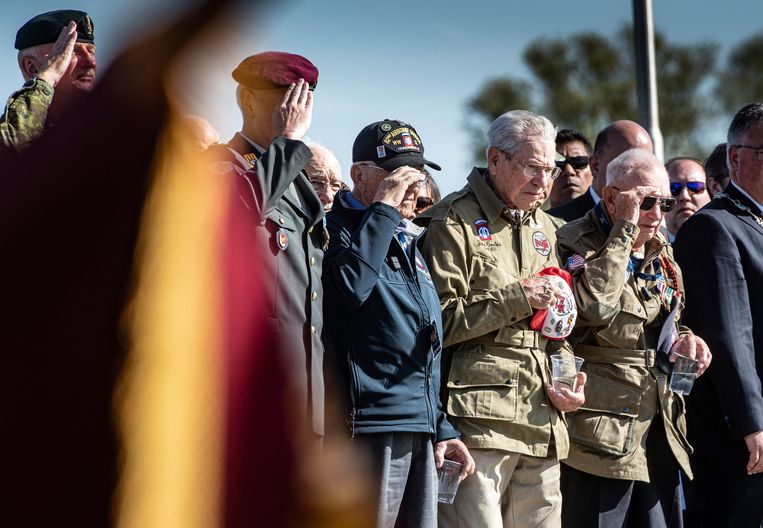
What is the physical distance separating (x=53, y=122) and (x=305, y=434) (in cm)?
39

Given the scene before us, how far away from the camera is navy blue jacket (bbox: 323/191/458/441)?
11.0 feet

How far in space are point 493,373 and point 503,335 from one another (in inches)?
6.1

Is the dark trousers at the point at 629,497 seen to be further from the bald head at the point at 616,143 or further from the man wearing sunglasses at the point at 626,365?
the bald head at the point at 616,143

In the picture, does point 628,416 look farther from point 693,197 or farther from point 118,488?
point 118,488

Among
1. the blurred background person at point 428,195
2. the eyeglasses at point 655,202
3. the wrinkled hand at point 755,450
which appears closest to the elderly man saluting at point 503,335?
the eyeglasses at point 655,202

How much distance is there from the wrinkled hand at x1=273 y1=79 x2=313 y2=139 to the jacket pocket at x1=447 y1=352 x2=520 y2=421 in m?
1.43

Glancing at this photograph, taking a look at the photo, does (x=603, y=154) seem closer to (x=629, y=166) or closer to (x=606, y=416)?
(x=629, y=166)

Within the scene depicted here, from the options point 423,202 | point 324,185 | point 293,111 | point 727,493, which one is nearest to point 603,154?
point 423,202

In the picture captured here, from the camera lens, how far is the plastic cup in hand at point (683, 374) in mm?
4332

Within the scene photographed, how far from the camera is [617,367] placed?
14.1ft

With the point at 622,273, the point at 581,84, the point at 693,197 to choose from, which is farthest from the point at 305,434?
the point at 581,84

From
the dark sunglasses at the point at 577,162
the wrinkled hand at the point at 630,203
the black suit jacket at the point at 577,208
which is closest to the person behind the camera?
the wrinkled hand at the point at 630,203

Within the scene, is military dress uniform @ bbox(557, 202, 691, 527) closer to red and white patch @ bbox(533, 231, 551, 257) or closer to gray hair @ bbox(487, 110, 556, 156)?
red and white patch @ bbox(533, 231, 551, 257)

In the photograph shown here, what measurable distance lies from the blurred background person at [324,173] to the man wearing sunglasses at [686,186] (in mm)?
2567
